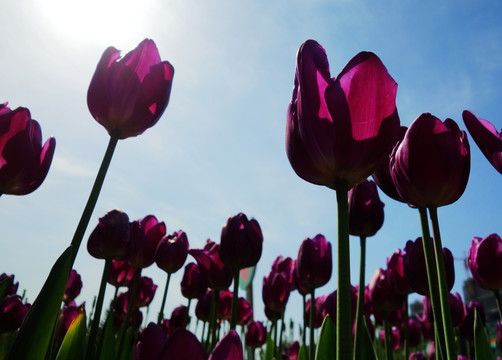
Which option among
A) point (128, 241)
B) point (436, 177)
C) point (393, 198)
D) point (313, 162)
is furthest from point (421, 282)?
point (128, 241)

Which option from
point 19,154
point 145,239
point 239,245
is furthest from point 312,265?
point 19,154

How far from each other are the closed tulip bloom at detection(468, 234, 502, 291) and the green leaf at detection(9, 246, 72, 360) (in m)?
1.46

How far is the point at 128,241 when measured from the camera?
1631 millimetres

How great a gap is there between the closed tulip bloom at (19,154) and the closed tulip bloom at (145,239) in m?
0.69

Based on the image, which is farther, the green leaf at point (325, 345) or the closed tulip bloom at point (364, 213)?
the closed tulip bloom at point (364, 213)

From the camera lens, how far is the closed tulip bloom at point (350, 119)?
0.69 metres

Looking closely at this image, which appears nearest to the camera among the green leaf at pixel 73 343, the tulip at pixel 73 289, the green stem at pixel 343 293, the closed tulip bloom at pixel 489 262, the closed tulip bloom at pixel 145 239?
the green stem at pixel 343 293

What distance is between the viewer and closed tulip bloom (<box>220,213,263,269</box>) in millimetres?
1552

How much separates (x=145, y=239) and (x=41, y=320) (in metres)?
1.32

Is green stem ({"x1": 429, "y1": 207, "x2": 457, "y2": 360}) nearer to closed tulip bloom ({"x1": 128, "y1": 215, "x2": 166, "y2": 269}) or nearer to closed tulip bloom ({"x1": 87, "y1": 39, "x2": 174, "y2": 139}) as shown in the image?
closed tulip bloom ({"x1": 87, "y1": 39, "x2": 174, "y2": 139})

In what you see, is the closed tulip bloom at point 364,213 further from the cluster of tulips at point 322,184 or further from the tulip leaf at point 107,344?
the tulip leaf at point 107,344

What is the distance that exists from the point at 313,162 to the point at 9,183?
91cm

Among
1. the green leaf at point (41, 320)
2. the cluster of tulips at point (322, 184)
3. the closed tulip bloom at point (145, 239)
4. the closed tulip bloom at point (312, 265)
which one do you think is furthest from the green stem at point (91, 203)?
the closed tulip bloom at point (312, 265)

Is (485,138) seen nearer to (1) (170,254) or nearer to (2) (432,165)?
(2) (432,165)
